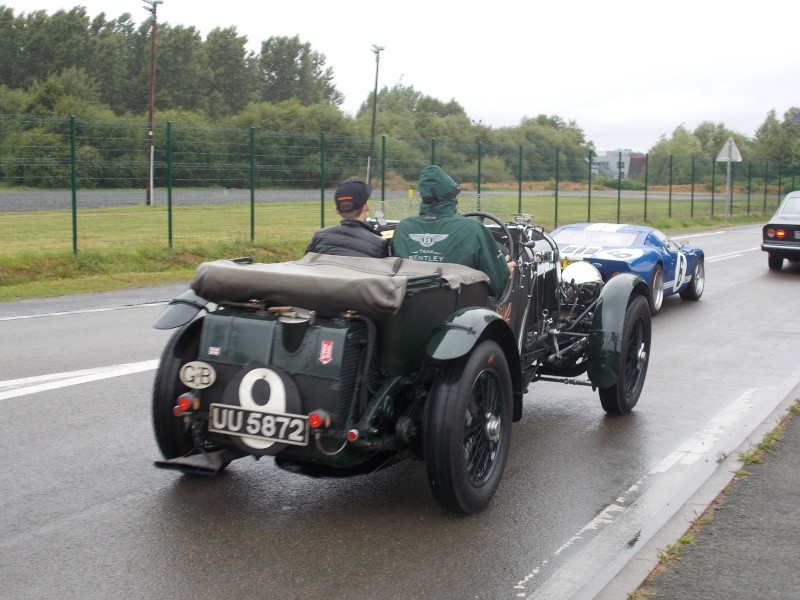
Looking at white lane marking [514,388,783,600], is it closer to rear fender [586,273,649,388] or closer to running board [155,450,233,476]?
rear fender [586,273,649,388]

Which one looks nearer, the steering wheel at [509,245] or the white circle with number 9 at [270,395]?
the white circle with number 9 at [270,395]

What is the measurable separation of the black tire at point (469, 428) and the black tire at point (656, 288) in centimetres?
740

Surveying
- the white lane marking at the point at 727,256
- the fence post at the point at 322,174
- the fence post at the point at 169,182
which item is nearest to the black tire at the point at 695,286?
the white lane marking at the point at 727,256

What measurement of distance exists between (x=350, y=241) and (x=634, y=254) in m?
7.00

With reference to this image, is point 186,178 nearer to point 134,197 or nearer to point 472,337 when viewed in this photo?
point 134,197

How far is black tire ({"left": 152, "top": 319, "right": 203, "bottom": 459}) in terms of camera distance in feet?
16.2

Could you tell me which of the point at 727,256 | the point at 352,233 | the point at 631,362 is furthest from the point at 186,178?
the point at 352,233

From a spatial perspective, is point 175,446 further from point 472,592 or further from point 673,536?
point 673,536

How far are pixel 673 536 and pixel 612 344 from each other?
2115mm

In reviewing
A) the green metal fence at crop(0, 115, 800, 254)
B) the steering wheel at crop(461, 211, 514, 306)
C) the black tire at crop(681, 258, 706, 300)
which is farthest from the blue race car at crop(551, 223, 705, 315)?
the steering wheel at crop(461, 211, 514, 306)

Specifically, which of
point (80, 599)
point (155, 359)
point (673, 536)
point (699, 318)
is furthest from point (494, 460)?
point (699, 318)

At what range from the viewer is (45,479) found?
5.22 metres

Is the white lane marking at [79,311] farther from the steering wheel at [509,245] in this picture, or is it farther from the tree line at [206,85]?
the tree line at [206,85]

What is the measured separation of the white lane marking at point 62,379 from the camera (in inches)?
284
